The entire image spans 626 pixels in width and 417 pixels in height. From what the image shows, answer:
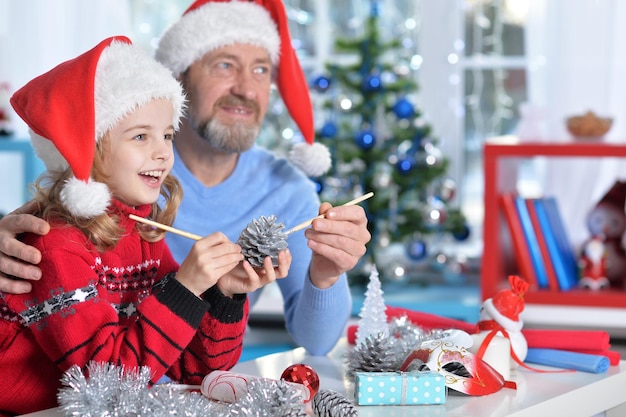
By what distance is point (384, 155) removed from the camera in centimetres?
372

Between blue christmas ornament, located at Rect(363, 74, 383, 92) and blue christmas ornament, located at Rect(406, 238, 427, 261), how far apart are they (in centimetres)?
60

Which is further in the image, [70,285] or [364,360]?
[364,360]

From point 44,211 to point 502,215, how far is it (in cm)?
200

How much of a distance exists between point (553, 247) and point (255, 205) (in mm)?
1359

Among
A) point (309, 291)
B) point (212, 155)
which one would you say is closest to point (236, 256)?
point (309, 291)

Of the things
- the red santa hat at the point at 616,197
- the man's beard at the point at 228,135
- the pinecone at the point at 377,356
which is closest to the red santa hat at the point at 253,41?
the man's beard at the point at 228,135

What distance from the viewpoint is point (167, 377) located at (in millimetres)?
1505

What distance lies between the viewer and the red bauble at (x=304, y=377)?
1282 millimetres

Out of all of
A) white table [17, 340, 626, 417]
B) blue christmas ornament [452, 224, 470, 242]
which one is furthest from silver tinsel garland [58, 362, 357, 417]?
blue christmas ornament [452, 224, 470, 242]

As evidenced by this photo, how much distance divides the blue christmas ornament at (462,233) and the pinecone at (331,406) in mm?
2559

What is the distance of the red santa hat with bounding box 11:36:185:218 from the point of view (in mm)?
1335

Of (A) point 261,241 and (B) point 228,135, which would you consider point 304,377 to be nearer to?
(A) point 261,241

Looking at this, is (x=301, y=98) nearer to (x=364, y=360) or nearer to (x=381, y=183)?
(x=364, y=360)

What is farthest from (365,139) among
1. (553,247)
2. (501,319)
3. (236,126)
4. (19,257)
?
(19,257)
